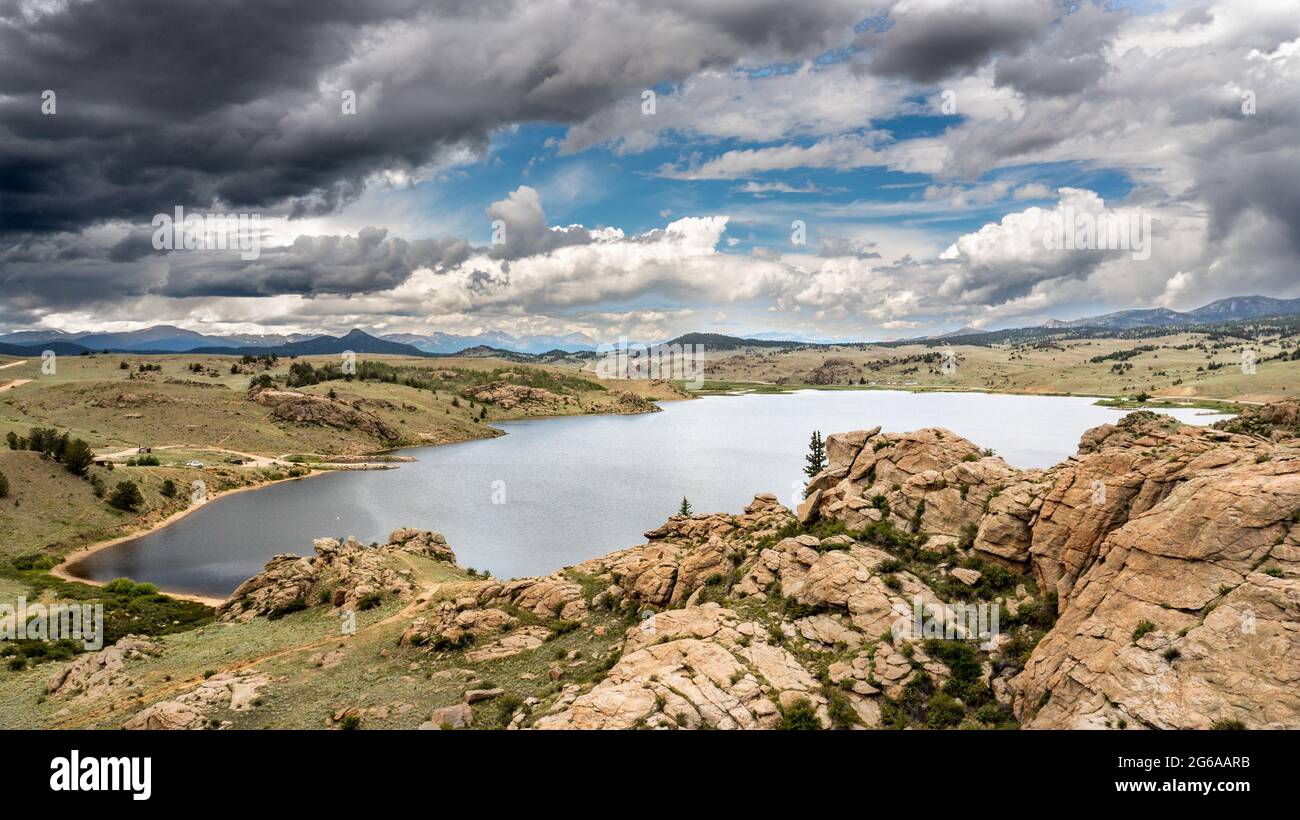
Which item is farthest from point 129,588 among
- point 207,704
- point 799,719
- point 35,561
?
point 799,719

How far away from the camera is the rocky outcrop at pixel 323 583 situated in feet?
129

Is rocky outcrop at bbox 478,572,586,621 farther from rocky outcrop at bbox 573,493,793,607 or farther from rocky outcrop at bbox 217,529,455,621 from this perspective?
rocky outcrop at bbox 217,529,455,621

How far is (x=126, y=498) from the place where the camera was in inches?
2813

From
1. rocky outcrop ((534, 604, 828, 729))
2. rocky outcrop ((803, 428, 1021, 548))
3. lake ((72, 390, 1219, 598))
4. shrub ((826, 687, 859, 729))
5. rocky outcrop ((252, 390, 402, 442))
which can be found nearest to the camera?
rocky outcrop ((534, 604, 828, 729))

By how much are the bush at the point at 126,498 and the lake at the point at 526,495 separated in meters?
5.33

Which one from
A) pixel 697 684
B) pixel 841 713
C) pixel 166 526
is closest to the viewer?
A: pixel 841 713

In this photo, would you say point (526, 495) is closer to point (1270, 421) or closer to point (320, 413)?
point (1270, 421)

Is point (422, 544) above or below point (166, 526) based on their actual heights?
above

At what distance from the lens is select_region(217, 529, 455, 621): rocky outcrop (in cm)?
3934

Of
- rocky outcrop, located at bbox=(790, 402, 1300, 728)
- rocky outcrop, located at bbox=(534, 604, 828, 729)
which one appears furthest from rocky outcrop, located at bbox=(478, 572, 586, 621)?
rocky outcrop, located at bbox=(790, 402, 1300, 728)

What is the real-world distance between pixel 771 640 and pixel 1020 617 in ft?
28.6

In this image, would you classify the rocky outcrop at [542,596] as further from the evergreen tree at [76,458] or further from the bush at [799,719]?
the evergreen tree at [76,458]

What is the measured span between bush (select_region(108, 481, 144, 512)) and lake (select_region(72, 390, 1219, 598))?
5335 millimetres

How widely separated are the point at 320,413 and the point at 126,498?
6786 cm
